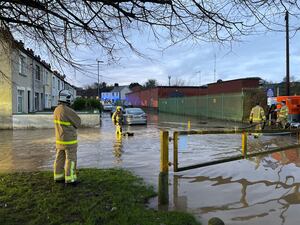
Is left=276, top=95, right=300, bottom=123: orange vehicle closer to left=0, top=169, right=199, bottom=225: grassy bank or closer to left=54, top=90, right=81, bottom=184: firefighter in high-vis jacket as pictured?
left=0, top=169, right=199, bottom=225: grassy bank

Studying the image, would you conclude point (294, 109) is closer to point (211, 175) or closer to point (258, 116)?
point (258, 116)

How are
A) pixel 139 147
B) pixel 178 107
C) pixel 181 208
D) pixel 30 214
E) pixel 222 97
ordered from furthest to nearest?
pixel 178 107
pixel 222 97
pixel 139 147
pixel 181 208
pixel 30 214

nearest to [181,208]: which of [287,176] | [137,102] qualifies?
[287,176]

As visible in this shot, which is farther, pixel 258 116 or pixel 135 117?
pixel 135 117

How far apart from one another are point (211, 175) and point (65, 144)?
3310mm

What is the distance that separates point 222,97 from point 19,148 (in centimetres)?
2394

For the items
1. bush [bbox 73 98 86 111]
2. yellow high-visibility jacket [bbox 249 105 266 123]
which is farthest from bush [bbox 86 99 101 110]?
yellow high-visibility jacket [bbox 249 105 266 123]

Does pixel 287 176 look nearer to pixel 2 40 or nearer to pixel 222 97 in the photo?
pixel 2 40

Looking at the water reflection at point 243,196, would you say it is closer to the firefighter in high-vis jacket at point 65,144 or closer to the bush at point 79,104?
the firefighter in high-vis jacket at point 65,144

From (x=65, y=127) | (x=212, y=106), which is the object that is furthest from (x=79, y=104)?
(x=65, y=127)

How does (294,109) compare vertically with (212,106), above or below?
below

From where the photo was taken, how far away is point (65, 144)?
7508mm

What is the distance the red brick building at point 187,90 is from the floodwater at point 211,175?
24.1m

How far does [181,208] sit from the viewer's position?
6.33 meters
